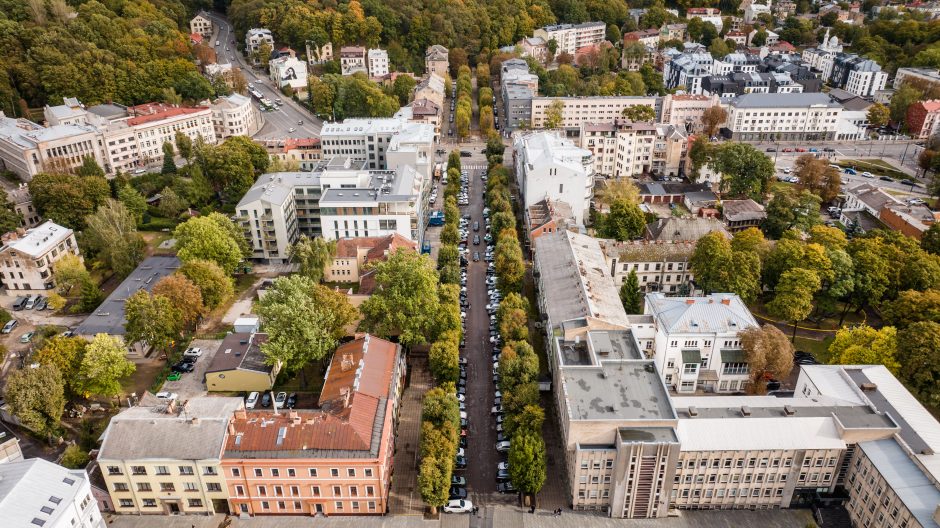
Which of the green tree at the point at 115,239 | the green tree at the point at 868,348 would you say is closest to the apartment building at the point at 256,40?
the green tree at the point at 115,239

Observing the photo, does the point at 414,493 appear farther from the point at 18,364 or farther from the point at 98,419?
the point at 18,364

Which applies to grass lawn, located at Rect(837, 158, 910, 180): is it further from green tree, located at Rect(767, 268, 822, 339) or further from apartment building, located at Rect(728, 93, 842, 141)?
green tree, located at Rect(767, 268, 822, 339)

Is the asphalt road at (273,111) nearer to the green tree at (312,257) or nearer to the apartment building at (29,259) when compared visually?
the apartment building at (29,259)

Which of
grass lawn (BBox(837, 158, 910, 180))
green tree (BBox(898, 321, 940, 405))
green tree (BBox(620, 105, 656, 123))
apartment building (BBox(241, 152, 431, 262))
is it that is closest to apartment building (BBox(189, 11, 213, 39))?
apartment building (BBox(241, 152, 431, 262))

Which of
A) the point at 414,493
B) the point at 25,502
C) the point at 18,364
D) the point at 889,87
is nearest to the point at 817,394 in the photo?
the point at 414,493

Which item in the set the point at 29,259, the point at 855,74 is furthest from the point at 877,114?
the point at 29,259

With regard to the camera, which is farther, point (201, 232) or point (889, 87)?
point (889, 87)

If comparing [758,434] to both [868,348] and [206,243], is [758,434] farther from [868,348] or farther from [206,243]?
[206,243]
